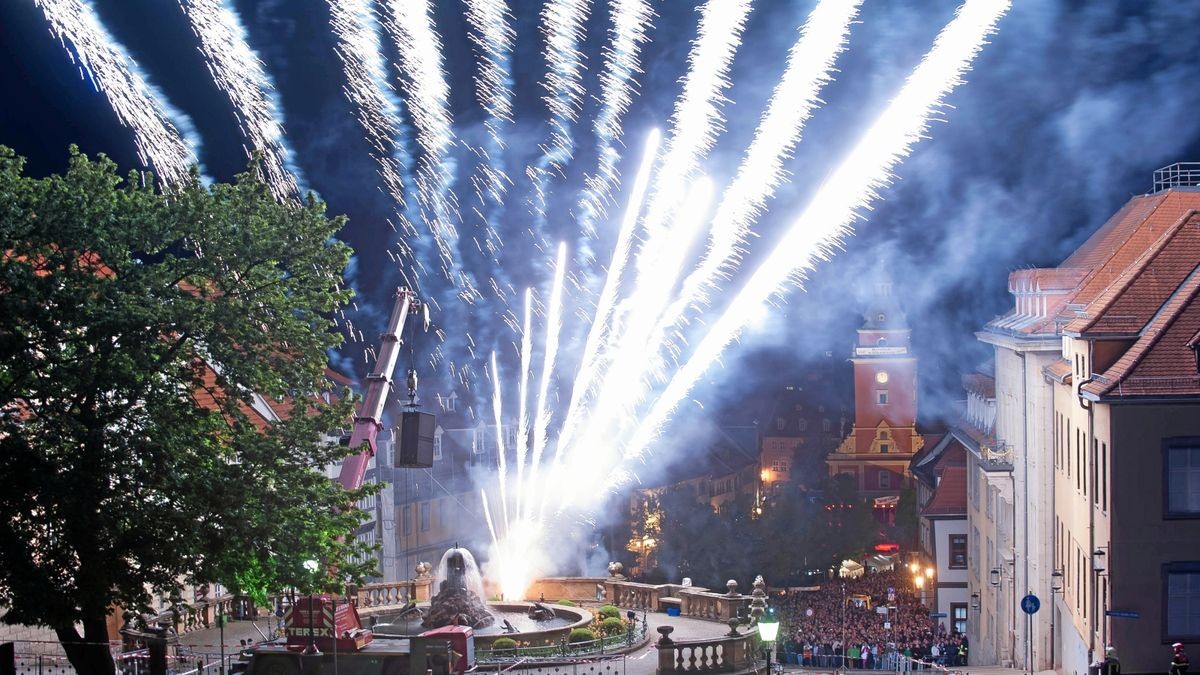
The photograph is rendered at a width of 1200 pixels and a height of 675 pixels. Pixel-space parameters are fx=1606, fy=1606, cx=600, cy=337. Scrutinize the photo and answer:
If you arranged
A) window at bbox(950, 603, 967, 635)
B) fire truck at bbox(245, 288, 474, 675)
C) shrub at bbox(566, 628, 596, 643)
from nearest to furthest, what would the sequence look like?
fire truck at bbox(245, 288, 474, 675), shrub at bbox(566, 628, 596, 643), window at bbox(950, 603, 967, 635)

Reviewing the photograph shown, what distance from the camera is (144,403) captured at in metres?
29.2

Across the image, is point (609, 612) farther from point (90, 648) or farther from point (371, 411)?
point (90, 648)

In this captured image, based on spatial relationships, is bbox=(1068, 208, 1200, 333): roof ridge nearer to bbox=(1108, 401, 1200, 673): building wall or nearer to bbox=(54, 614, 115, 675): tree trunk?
bbox=(1108, 401, 1200, 673): building wall

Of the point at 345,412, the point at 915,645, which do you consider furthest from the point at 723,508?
the point at 345,412

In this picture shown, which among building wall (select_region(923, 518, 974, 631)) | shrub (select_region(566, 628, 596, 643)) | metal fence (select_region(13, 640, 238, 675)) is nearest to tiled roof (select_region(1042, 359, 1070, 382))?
shrub (select_region(566, 628, 596, 643))

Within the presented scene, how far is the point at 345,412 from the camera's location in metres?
31.5

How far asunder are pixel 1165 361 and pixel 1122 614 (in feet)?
18.9

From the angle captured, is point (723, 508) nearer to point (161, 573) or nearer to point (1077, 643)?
point (1077, 643)

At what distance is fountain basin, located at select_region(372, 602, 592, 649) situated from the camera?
141 ft

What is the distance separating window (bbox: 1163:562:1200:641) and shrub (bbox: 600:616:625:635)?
583 inches

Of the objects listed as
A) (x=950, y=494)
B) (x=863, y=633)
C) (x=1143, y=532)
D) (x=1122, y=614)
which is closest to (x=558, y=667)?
(x=1122, y=614)

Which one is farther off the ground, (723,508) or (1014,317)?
(1014,317)

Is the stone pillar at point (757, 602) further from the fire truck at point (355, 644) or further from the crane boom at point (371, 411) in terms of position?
the crane boom at point (371, 411)

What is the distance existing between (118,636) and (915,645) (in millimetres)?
29156
